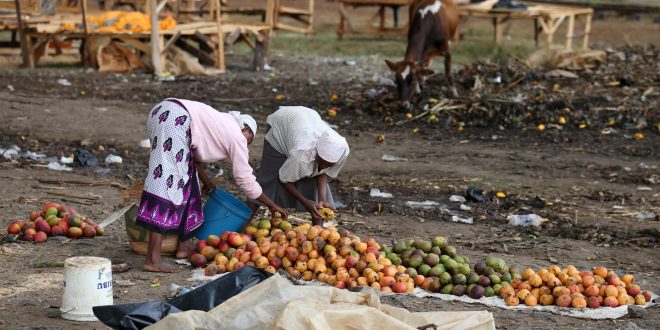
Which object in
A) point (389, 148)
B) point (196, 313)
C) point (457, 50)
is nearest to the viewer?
point (196, 313)

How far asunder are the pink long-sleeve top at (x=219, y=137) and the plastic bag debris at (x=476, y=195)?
3.47 m

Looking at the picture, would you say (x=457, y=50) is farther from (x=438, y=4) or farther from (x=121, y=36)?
(x=121, y=36)

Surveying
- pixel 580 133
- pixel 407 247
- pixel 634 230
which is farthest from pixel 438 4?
pixel 407 247

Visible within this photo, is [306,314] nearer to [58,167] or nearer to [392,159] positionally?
[58,167]

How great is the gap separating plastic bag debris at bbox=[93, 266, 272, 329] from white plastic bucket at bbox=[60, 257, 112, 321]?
60cm

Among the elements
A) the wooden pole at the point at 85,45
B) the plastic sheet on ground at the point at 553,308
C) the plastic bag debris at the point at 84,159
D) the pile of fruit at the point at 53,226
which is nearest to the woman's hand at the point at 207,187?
the pile of fruit at the point at 53,226

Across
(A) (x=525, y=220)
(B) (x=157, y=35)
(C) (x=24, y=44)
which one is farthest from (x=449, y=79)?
(C) (x=24, y=44)

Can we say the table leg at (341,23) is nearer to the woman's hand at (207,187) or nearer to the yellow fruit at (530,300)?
the woman's hand at (207,187)

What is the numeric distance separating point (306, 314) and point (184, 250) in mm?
2855

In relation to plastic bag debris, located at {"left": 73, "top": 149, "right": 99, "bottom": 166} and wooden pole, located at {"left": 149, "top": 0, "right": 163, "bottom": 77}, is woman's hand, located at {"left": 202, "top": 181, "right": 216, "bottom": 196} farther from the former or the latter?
wooden pole, located at {"left": 149, "top": 0, "right": 163, "bottom": 77}

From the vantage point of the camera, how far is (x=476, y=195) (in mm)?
9625

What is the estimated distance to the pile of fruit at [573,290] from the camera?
Result: 6.19 metres

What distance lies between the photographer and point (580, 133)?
12820 millimetres

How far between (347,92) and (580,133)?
13.4 ft
